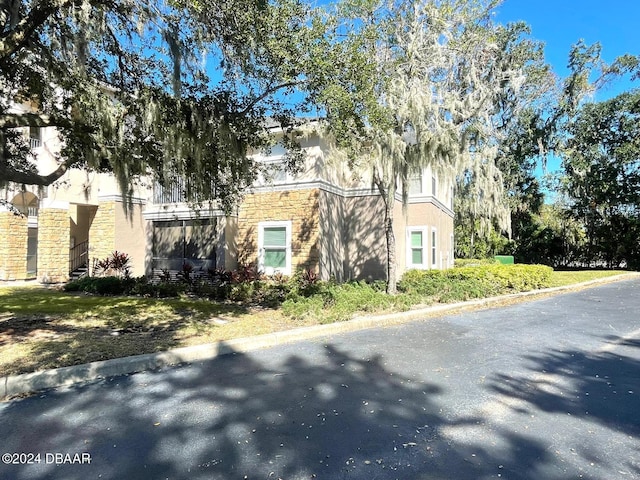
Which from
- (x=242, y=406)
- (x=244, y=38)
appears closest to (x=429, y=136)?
(x=244, y=38)

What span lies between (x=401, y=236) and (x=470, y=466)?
37.6 feet

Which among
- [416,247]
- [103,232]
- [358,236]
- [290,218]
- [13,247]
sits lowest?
[416,247]

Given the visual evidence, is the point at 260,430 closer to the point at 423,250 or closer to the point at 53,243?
the point at 423,250

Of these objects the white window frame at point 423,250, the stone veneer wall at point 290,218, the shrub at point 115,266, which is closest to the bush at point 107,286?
the shrub at point 115,266

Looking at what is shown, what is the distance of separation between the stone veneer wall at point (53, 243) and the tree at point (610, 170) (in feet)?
82.9

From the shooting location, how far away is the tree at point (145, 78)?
5359 millimetres

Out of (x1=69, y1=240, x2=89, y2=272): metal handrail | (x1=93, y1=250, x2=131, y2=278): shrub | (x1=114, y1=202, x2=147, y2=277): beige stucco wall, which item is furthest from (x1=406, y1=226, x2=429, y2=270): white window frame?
(x1=69, y1=240, x2=89, y2=272): metal handrail

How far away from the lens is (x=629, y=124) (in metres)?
21.9

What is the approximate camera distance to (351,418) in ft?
11.1

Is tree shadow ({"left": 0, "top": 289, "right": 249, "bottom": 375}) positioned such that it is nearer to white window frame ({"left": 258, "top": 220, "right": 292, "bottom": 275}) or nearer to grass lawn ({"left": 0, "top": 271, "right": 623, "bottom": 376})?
grass lawn ({"left": 0, "top": 271, "right": 623, "bottom": 376})

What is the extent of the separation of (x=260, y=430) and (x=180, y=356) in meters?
2.44

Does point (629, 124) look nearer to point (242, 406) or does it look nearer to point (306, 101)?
point (306, 101)

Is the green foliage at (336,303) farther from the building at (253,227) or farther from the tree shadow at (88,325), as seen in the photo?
the building at (253,227)

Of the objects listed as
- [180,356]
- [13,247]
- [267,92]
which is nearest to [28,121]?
[267,92]
